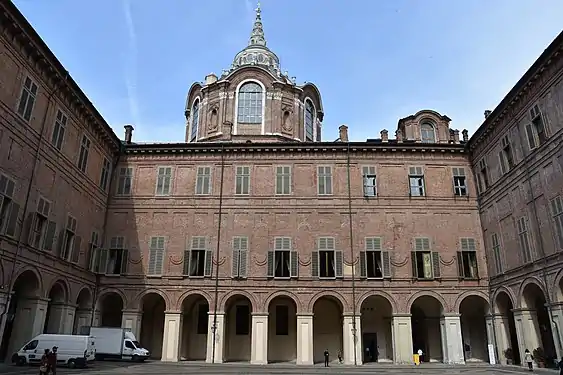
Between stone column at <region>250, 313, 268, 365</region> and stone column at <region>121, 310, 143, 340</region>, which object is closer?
stone column at <region>250, 313, 268, 365</region>

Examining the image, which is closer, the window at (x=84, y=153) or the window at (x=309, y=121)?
the window at (x=84, y=153)

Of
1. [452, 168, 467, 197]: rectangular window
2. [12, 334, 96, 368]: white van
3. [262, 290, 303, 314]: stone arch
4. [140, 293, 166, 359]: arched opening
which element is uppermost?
[452, 168, 467, 197]: rectangular window

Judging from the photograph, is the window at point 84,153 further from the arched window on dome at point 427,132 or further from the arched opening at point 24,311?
the arched window on dome at point 427,132

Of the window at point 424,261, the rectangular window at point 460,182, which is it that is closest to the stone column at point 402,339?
the window at point 424,261

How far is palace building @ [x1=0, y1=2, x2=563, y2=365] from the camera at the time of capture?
2214cm

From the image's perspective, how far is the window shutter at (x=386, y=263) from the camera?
89.9ft

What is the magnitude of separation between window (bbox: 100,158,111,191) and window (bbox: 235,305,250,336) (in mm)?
11723

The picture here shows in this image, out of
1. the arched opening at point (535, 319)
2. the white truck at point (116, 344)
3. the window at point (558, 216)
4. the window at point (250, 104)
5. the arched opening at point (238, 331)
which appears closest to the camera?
the window at point (558, 216)

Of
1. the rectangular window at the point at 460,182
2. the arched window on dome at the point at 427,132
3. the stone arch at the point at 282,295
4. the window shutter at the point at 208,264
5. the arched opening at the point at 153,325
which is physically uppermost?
the arched window on dome at the point at 427,132

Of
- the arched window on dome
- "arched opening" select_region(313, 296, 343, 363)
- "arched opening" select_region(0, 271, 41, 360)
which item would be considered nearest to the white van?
"arched opening" select_region(0, 271, 41, 360)

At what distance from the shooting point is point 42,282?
70.5 feet

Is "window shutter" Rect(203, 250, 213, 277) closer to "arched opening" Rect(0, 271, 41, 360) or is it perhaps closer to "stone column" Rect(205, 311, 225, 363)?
"stone column" Rect(205, 311, 225, 363)

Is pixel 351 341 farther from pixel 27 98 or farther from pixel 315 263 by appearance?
pixel 27 98

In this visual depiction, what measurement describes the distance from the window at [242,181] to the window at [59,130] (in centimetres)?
1054
